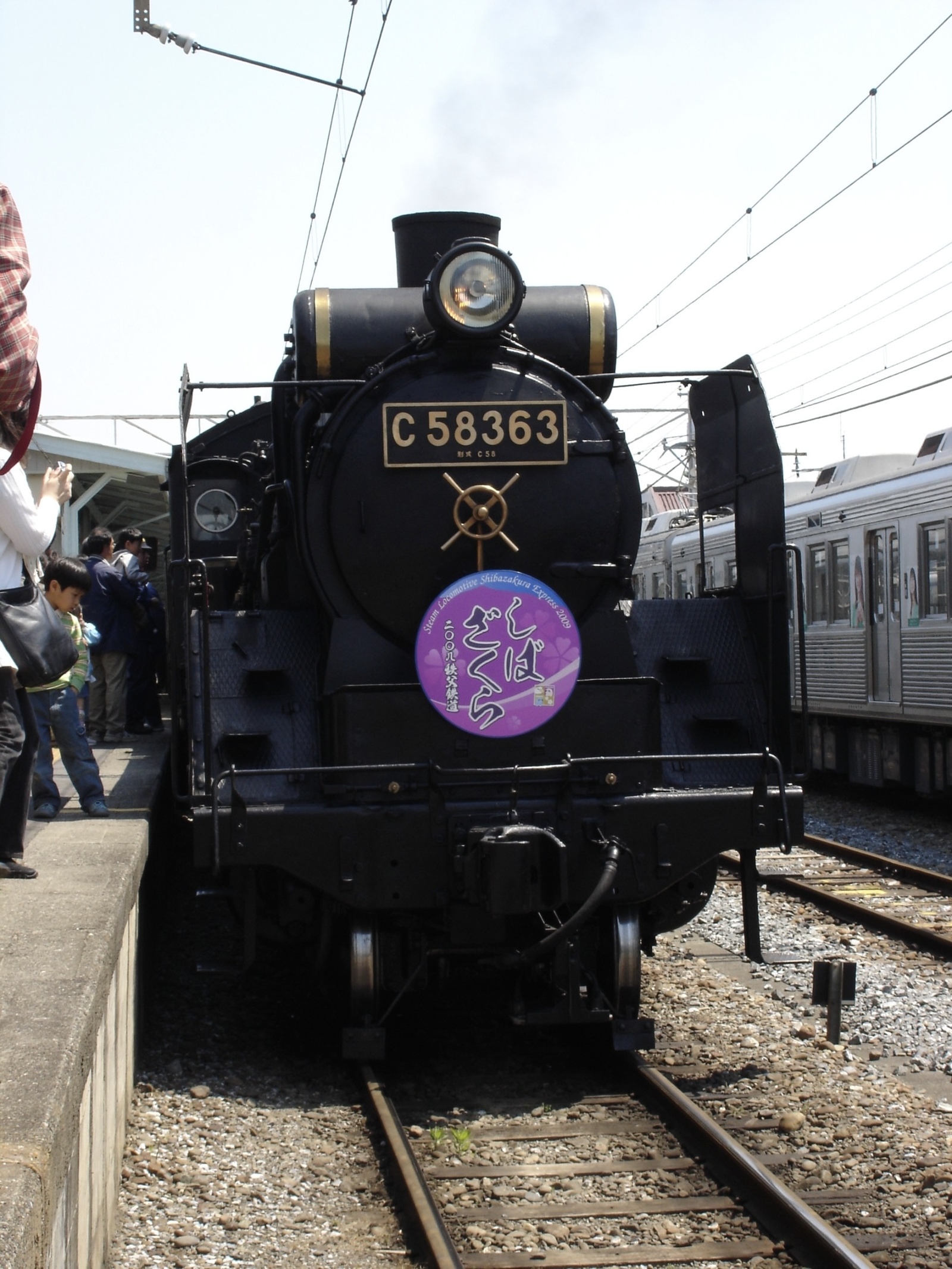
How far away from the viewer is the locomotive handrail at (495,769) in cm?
463

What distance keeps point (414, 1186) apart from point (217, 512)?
4.34 m

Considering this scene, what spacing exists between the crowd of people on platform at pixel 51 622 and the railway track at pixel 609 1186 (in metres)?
1.64

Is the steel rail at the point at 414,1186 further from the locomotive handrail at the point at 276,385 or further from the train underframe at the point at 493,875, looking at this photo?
the locomotive handrail at the point at 276,385

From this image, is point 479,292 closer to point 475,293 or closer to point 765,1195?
point 475,293

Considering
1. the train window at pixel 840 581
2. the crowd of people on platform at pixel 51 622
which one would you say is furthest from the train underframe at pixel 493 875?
the train window at pixel 840 581

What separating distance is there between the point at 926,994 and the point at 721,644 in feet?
5.98

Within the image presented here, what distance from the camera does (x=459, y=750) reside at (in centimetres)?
496

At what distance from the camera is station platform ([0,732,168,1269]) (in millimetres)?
2102

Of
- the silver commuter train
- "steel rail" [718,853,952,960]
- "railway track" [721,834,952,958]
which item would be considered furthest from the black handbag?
the silver commuter train

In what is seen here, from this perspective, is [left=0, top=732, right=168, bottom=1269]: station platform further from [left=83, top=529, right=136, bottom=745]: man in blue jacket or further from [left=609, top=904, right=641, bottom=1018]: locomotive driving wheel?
[left=83, top=529, right=136, bottom=745]: man in blue jacket

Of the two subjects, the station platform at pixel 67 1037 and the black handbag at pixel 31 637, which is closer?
the station platform at pixel 67 1037

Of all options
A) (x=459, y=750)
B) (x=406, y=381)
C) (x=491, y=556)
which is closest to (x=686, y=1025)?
(x=459, y=750)

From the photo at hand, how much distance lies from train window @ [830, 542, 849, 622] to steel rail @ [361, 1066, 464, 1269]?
9.97m

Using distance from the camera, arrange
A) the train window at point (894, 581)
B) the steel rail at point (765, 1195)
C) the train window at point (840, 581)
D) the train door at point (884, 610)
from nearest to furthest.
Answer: the steel rail at point (765, 1195) → the train window at point (894, 581) → the train door at point (884, 610) → the train window at point (840, 581)
